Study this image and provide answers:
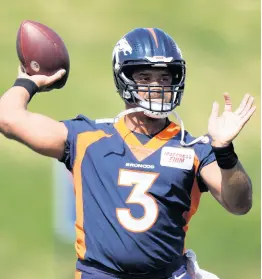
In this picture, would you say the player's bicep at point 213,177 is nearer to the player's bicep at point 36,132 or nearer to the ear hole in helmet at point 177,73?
the ear hole in helmet at point 177,73

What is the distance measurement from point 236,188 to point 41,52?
118 cm

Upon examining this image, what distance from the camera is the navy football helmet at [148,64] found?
12.8 ft

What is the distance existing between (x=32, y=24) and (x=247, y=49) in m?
4.09

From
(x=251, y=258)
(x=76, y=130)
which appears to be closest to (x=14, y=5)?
(x=251, y=258)

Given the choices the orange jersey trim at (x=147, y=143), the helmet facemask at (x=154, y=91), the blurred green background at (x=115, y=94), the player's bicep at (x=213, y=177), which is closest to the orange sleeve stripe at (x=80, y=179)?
the orange jersey trim at (x=147, y=143)

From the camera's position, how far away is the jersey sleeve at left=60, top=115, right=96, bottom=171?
Result: 13.0 ft

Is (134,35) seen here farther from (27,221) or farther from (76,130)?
(27,221)

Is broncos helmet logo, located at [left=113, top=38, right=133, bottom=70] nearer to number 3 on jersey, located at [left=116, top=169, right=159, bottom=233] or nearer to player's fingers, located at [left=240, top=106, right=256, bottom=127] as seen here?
number 3 on jersey, located at [left=116, top=169, right=159, bottom=233]

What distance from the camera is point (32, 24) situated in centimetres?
444

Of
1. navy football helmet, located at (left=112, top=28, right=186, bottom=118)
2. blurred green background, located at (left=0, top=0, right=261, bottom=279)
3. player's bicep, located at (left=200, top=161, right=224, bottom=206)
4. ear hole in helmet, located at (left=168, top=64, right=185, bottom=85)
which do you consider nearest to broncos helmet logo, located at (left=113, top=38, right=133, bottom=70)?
navy football helmet, located at (left=112, top=28, right=186, bottom=118)

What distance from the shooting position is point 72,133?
3955mm

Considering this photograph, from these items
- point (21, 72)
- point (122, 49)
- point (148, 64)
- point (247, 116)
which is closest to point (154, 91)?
point (148, 64)

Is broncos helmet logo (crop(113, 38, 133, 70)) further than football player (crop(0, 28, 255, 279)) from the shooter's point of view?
Yes

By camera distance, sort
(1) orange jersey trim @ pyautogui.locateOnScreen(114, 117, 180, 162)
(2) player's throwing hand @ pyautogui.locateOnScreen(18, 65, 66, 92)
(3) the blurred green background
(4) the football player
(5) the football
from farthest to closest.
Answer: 1. (3) the blurred green background
2. (5) the football
3. (2) player's throwing hand @ pyautogui.locateOnScreen(18, 65, 66, 92)
4. (1) orange jersey trim @ pyautogui.locateOnScreen(114, 117, 180, 162)
5. (4) the football player
